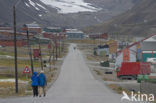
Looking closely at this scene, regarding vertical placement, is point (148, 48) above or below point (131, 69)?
above

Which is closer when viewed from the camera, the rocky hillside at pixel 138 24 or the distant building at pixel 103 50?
the distant building at pixel 103 50

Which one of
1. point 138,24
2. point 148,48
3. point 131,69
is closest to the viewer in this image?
point 131,69

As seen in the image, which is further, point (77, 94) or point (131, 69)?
point (131, 69)

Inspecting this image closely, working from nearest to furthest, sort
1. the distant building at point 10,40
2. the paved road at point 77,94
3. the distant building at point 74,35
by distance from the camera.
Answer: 1. the paved road at point 77,94
2. the distant building at point 10,40
3. the distant building at point 74,35

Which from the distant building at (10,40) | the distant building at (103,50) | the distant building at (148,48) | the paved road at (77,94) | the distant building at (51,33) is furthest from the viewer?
the distant building at (51,33)

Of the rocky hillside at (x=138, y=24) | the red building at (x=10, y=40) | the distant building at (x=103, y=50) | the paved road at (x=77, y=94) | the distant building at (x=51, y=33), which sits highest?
the rocky hillside at (x=138, y=24)

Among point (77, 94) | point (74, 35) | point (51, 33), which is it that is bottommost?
point (77, 94)

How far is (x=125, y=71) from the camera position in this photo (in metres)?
36.2

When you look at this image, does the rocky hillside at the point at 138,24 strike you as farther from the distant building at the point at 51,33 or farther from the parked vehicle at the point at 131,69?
the parked vehicle at the point at 131,69

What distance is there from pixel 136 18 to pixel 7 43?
83.8m

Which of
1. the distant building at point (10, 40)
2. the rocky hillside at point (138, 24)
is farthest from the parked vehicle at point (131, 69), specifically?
the rocky hillside at point (138, 24)

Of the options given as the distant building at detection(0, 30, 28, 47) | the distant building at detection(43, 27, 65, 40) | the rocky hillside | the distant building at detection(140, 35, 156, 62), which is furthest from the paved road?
the rocky hillside

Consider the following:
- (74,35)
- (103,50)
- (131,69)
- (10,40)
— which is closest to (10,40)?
(10,40)

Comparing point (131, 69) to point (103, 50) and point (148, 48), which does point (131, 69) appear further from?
point (103, 50)
